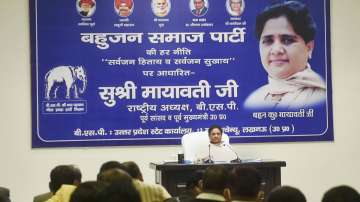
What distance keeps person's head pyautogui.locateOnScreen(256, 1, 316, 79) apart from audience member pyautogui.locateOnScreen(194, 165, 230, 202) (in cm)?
526

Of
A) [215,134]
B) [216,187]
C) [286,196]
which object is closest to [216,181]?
[216,187]

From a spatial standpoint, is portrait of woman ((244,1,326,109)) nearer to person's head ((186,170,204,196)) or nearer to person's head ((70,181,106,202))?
person's head ((186,170,204,196))

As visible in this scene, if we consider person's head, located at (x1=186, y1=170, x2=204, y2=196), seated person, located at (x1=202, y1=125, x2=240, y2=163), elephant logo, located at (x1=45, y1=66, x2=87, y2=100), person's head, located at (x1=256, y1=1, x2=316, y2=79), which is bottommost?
person's head, located at (x1=186, y1=170, x2=204, y2=196)

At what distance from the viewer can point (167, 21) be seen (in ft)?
29.2

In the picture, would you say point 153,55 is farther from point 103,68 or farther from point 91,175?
point 91,175

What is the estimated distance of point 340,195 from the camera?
9.54 feet

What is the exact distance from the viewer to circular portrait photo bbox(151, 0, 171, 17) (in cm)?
890

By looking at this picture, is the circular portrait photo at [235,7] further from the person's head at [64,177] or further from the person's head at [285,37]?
the person's head at [64,177]

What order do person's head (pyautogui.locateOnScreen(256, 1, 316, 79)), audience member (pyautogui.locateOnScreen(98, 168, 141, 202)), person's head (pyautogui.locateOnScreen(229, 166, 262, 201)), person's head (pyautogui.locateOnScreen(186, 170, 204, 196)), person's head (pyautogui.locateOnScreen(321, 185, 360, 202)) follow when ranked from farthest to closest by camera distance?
person's head (pyautogui.locateOnScreen(256, 1, 316, 79))
person's head (pyautogui.locateOnScreen(186, 170, 204, 196))
person's head (pyautogui.locateOnScreen(229, 166, 262, 201))
person's head (pyautogui.locateOnScreen(321, 185, 360, 202))
audience member (pyautogui.locateOnScreen(98, 168, 141, 202))

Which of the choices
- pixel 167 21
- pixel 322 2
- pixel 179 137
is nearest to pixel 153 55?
pixel 167 21

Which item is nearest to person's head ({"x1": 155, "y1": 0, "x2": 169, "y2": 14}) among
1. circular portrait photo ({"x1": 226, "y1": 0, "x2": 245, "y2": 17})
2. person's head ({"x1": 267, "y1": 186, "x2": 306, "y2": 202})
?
circular portrait photo ({"x1": 226, "y1": 0, "x2": 245, "y2": 17})

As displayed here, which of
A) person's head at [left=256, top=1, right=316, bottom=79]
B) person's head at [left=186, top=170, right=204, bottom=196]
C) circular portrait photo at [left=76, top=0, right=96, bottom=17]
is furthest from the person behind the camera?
person's head at [left=256, top=1, right=316, bottom=79]

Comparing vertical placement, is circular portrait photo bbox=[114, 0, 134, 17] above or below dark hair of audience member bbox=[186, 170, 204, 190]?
above

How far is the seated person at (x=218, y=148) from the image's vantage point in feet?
26.5
